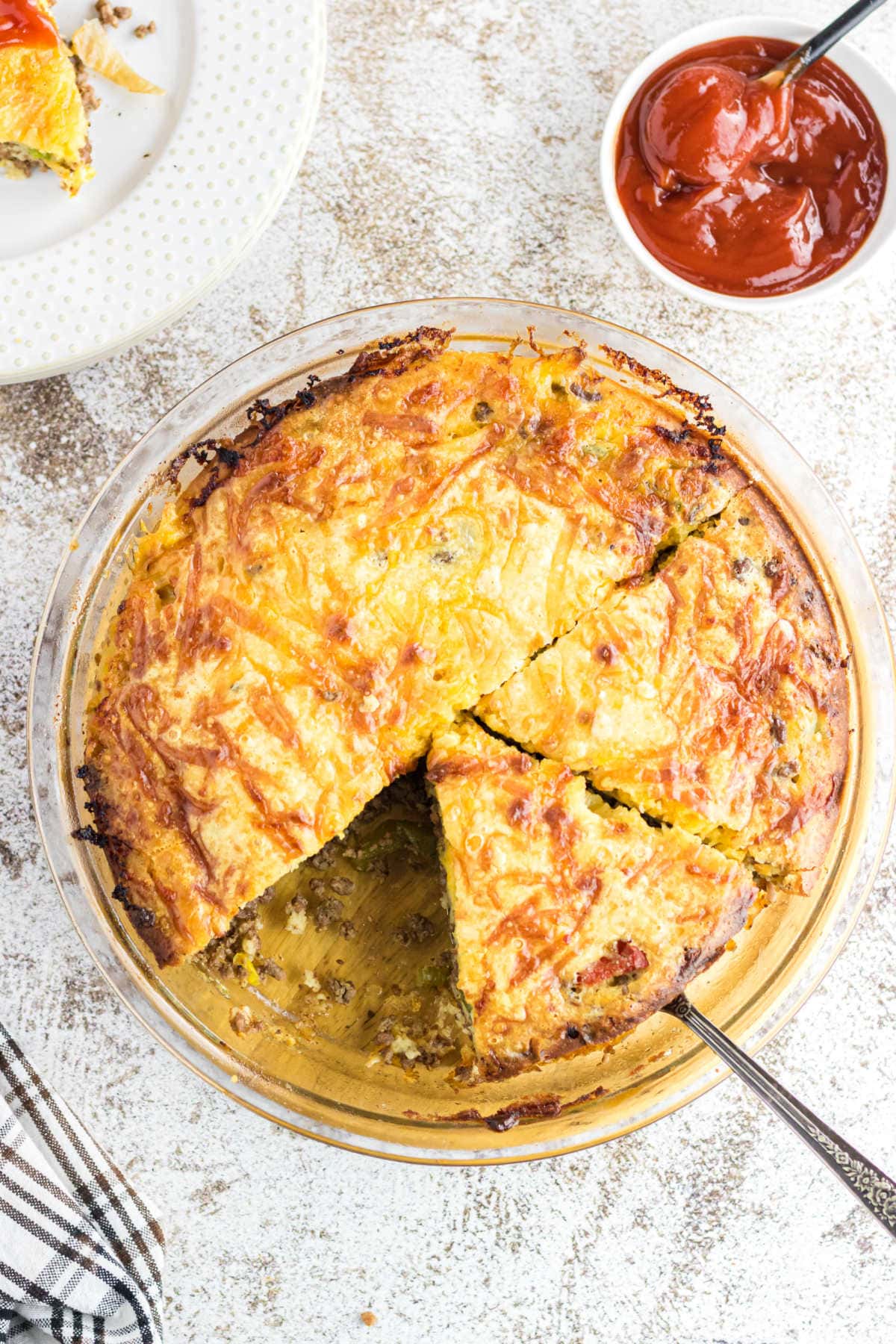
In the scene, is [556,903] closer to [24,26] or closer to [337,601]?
[337,601]

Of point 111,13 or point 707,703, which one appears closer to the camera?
point 707,703

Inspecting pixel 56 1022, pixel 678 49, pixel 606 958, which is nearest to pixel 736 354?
pixel 678 49

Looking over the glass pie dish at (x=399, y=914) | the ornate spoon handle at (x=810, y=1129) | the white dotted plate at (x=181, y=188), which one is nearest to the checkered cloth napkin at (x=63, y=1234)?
the glass pie dish at (x=399, y=914)

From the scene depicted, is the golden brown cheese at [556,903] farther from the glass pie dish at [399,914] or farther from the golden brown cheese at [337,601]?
the glass pie dish at [399,914]

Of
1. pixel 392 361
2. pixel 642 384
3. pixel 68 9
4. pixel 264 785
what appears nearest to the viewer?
pixel 264 785

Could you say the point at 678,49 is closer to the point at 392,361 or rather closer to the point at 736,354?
the point at 736,354

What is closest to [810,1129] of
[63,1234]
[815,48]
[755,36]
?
[63,1234]
